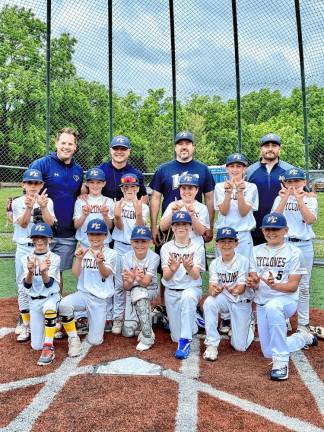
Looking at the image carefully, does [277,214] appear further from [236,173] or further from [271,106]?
[271,106]

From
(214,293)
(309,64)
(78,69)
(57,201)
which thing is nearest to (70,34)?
(78,69)

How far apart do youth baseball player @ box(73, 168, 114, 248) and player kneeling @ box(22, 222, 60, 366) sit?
50 cm

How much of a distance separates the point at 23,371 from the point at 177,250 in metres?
1.80

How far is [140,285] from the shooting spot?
4.39 metres

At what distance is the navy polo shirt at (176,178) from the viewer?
4879 mm

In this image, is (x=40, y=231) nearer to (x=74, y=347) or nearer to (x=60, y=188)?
(x=60, y=188)

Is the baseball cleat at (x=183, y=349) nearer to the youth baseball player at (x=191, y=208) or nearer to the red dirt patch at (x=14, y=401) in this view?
the youth baseball player at (x=191, y=208)

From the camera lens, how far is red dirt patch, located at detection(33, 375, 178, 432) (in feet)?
8.53

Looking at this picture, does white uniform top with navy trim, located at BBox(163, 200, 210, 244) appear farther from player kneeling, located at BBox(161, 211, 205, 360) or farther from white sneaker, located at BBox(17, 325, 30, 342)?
white sneaker, located at BBox(17, 325, 30, 342)

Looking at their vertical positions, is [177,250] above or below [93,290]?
above

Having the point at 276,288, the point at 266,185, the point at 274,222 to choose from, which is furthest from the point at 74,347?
the point at 266,185

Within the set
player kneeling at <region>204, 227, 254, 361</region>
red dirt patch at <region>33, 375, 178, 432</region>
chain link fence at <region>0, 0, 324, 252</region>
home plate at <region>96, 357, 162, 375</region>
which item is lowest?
red dirt patch at <region>33, 375, 178, 432</region>

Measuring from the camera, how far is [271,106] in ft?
42.5

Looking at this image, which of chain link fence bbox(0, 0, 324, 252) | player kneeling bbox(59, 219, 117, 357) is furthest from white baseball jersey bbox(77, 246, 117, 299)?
chain link fence bbox(0, 0, 324, 252)
